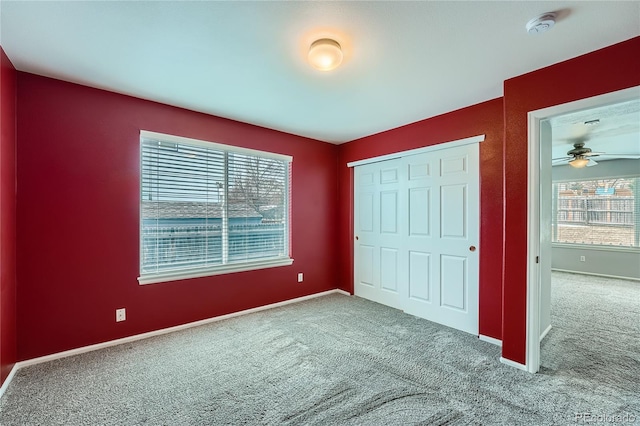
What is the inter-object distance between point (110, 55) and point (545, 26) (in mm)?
3017

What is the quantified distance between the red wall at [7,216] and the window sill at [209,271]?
93cm

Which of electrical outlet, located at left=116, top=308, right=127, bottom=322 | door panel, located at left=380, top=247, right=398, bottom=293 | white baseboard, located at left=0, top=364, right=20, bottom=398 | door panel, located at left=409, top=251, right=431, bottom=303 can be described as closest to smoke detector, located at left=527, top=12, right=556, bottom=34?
door panel, located at left=409, top=251, right=431, bottom=303

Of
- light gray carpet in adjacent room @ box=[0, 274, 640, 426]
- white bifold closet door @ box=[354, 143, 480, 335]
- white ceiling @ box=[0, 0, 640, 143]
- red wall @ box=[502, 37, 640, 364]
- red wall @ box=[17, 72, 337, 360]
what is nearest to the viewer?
white ceiling @ box=[0, 0, 640, 143]

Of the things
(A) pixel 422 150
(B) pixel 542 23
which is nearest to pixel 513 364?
(A) pixel 422 150

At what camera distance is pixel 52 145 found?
8.38 ft

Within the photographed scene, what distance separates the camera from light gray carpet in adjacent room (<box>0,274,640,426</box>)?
1.85 meters

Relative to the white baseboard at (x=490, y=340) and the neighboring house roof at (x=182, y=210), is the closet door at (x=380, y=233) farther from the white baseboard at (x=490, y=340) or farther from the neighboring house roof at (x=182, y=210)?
the neighboring house roof at (x=182, y=210)

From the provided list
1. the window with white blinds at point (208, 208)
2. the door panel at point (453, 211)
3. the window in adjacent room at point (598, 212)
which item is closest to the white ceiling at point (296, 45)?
the window with white blinds at point (208, 208)

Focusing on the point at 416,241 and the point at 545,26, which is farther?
the point at 416,241

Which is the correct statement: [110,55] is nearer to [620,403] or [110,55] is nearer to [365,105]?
[365,105]

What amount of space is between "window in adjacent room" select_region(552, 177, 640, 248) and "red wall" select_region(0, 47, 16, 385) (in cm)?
894

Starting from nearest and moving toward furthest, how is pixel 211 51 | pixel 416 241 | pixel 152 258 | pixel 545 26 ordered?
pixel 545 26, pixel 211 51, pixel 152 258, pixel 416 241

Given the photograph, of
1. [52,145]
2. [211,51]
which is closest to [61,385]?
[52,145]

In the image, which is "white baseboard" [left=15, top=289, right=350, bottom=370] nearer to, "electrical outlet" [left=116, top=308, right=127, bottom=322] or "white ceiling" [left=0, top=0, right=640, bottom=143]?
"electrical outlet" [left=116, top=308, right=127, bottom=322]
